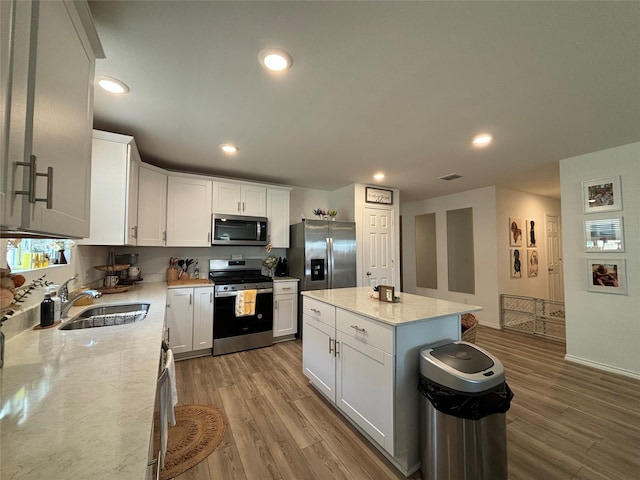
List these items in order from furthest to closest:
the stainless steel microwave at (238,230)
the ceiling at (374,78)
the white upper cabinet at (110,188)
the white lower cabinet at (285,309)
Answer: the white lower cabinet at (285,309) < the stainless steel microwave at (238,230) < the white upper cabinet at (110,188) < the ceiling at (374,78)

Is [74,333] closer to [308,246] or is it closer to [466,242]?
[308,246]

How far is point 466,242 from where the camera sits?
490 centimetres

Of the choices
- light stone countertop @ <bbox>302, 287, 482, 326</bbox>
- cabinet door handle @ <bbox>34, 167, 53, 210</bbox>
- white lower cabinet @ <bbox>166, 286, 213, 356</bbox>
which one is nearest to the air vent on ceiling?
light stone countertop @ <bbox>302, 287, 482, 326</bbox>

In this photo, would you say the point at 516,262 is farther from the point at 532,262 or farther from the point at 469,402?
the point at 469,402

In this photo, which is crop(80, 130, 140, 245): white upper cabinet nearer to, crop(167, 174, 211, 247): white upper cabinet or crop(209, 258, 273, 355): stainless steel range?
crop(167, 174, 211, 247): white upper cabinet

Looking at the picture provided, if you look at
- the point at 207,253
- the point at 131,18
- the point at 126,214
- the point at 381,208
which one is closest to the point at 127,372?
the point at 131,18

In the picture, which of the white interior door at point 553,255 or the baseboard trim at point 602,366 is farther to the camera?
the white interior door at point 553,255

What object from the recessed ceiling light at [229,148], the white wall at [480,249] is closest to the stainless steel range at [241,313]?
the recessed ceiling light at [229,148]

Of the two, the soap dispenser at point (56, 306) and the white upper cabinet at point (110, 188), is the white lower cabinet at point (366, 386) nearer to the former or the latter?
the soap dispenser at point (56, 306)

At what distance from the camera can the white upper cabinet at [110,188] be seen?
216 centimetres

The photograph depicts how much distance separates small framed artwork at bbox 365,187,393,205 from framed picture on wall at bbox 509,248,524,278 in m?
2.39

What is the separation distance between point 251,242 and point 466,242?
158 inches

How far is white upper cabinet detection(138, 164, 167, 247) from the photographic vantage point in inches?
112

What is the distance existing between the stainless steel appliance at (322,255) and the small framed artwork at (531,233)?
3.53m
